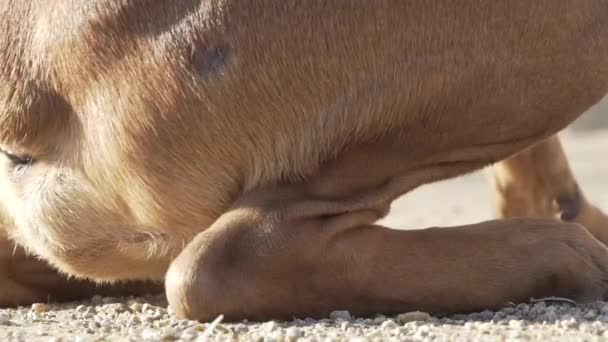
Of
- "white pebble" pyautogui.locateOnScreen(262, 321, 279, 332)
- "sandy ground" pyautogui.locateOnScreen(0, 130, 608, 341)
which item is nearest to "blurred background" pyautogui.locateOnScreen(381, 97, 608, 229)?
"sandy ground" pyautogui.locateOnScreen(0, 130, 608, 341)

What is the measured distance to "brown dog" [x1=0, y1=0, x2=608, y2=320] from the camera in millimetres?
3039

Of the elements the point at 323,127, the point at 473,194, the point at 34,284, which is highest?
the point at 473,194

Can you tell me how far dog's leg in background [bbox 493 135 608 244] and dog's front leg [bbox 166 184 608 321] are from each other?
129 cm

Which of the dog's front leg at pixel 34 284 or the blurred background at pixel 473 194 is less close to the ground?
the blurred background at pixel 473 194

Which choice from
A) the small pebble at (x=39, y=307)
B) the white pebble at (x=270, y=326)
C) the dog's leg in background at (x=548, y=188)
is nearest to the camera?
the white pebble at (x=270, y=326)

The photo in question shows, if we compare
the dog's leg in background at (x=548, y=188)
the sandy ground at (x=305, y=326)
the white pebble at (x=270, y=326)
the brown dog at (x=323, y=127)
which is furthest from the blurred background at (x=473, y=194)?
the white pebble at (x=270, y=326)

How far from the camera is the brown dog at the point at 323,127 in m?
3.04

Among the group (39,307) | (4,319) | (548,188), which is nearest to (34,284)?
(39,307)

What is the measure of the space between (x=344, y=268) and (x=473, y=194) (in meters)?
7.33

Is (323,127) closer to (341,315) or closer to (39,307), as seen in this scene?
(341,315)

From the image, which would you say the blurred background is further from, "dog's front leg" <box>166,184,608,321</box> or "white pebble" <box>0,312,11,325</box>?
"white pebble" <box>0,312,11,325</box>

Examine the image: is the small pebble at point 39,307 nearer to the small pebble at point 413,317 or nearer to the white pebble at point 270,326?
the white pebble at point 270,326

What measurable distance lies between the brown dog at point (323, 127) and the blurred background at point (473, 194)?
1.51m

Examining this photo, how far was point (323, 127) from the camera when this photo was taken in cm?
311
